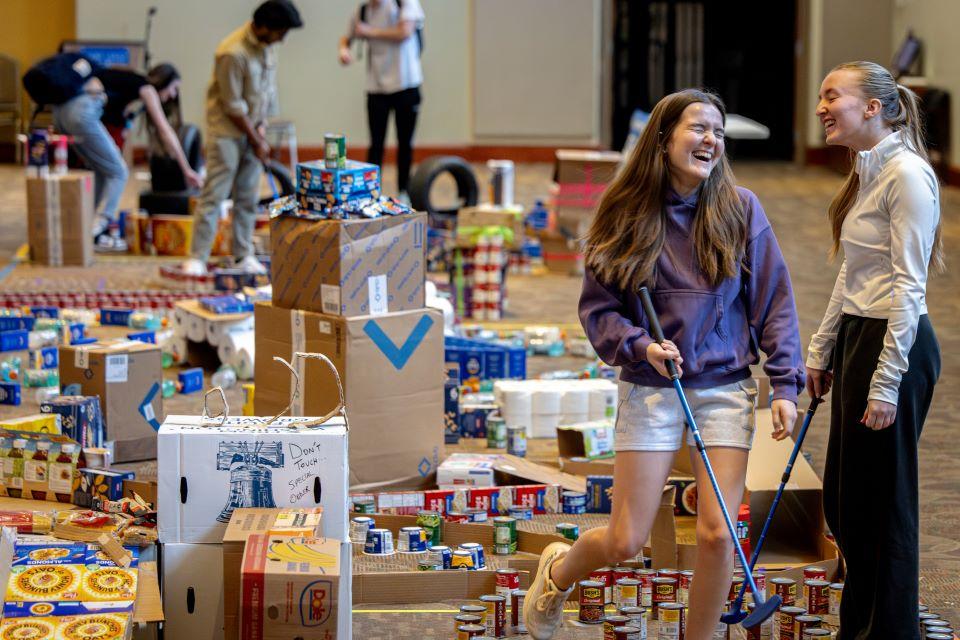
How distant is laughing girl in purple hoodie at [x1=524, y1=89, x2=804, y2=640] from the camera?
3.31 m

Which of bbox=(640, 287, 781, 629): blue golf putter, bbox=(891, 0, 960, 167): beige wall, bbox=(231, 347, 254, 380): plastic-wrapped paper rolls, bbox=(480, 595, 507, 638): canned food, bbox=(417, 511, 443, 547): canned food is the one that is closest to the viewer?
bbox=(640, 287, 781, 629): blue golf putter

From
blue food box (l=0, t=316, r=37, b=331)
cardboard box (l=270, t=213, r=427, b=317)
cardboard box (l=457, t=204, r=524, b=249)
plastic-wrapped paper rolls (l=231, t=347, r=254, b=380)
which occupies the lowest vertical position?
plastic-wrapped paper rolls (l=231, t=347, r=254, b=380)

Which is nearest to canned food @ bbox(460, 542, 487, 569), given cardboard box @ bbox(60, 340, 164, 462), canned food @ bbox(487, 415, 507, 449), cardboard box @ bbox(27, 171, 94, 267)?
canned food @ bbox(487, 415, 507, 449)

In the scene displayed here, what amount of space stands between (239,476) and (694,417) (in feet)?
3.81

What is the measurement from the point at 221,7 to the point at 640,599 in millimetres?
14392

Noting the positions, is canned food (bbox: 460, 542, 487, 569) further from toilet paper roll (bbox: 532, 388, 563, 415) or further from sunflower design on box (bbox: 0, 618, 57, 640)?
toilet paper roll (bbox: 532, 388, 563, 415)

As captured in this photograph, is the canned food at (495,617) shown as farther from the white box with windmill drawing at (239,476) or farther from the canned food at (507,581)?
the white box with windmill drawing at (239,476)

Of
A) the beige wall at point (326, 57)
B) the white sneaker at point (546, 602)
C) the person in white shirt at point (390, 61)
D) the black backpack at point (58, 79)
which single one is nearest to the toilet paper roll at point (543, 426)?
the white sneaker at point (546, 602)

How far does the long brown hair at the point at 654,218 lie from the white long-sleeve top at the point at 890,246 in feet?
0.89

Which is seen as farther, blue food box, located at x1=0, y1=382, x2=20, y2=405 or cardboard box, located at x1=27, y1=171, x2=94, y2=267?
cardboard box, located at x1=27, y1=171, x2=94, y2=267

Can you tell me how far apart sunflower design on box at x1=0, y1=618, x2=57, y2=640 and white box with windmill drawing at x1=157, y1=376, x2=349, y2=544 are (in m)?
0.45

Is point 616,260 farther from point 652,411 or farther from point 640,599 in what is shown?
point 640,599

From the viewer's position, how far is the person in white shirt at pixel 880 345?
125 inches

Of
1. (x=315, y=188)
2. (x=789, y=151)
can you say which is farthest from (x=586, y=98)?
(x=315, y=188)
